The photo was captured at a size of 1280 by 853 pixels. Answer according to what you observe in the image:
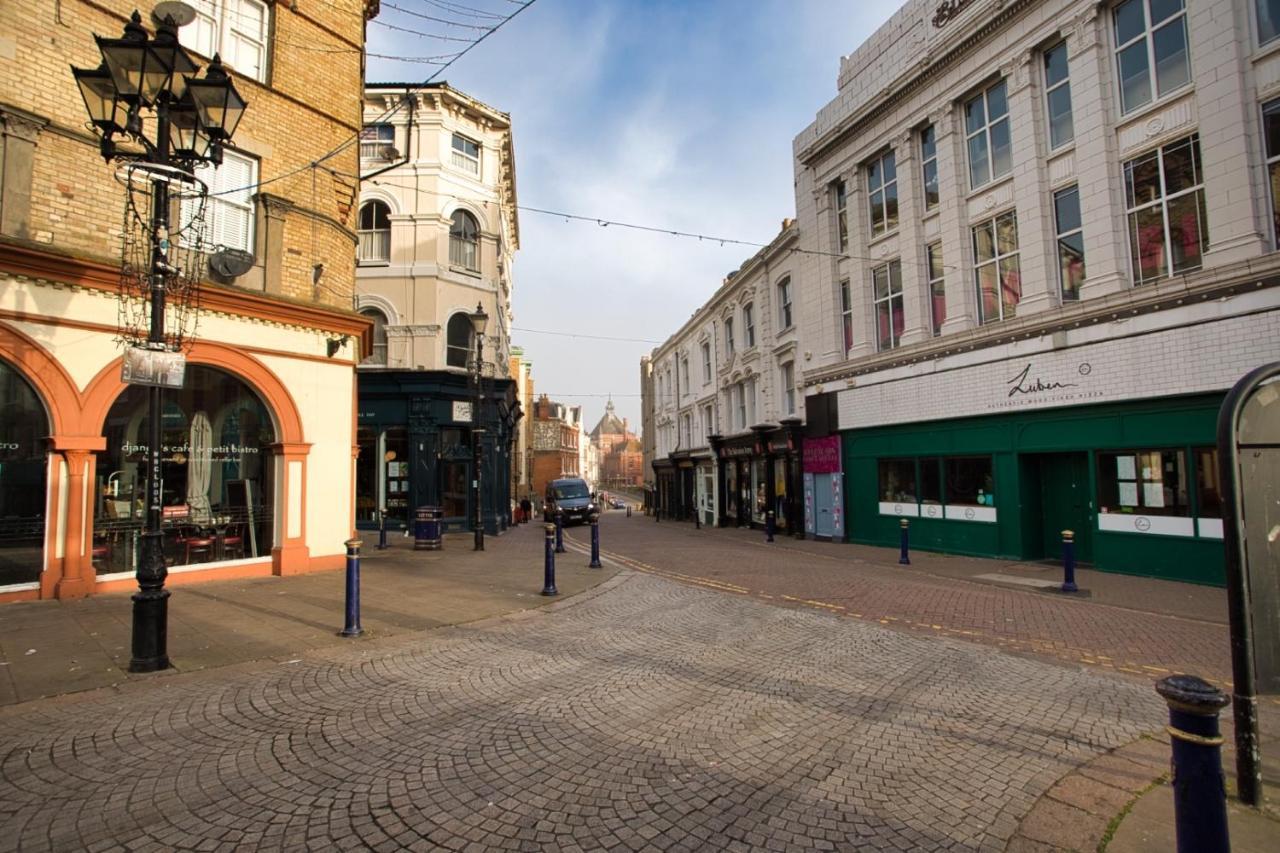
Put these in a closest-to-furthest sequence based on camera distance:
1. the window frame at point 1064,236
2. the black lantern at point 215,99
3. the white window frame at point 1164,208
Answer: the black lantern at point 215,99 < the white window frame at point 1164,208 < the window frame at point 1064,236

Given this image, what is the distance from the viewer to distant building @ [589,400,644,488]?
415ft

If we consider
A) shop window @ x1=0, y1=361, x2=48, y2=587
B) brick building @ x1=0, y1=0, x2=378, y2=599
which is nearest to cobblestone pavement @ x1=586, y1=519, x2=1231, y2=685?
brick building @ x1=0, y1=0, x2=378, y2=599

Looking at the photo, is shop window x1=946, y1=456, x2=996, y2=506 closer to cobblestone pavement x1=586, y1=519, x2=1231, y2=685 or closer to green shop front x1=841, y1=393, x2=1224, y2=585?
green shop front x1=841, y1=393, x2=1224, y2=585

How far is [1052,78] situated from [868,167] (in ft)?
19.2

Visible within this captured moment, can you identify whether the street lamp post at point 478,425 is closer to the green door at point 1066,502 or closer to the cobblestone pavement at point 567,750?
the cobblestone pavement at point 567,750

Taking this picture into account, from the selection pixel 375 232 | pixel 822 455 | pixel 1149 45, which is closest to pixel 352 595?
pixel 822 455

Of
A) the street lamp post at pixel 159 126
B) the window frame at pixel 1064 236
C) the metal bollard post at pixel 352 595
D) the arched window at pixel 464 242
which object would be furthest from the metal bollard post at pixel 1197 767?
the arched window at pixel 464 242

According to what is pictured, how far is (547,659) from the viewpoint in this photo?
6.46m

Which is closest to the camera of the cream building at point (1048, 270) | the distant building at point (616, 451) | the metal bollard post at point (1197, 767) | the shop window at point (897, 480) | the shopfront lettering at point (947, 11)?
the metal bollard post at point (1197, 767)

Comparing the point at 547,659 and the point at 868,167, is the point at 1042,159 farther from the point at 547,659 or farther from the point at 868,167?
the point at 547,659

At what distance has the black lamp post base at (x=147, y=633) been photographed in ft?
19.3

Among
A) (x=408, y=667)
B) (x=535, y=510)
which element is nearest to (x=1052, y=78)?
(x=408, y=667)

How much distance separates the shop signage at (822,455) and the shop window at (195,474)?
1542 cm

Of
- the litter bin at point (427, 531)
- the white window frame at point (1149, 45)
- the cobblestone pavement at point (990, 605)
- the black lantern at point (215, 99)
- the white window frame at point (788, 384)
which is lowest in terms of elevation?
the cobblestone pavement at point (990, 605)
